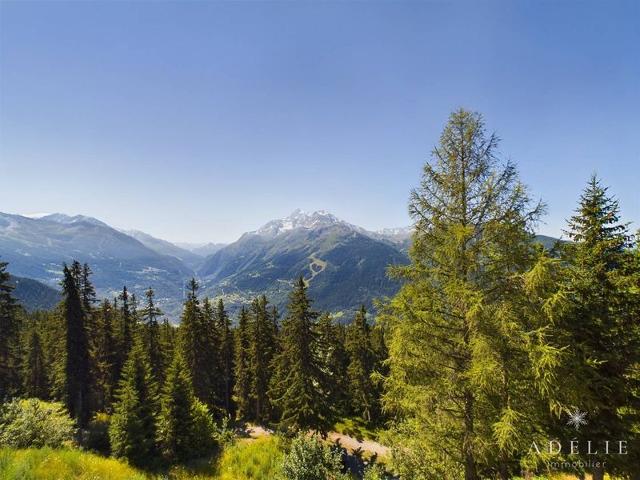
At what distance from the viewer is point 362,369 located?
51781 millimetres

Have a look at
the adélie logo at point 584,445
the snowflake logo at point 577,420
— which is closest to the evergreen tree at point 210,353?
the adélie logo at point 584,445

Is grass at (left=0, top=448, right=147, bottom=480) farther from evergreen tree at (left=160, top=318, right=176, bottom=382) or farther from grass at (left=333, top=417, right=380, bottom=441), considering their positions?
grass at (left=333, top=417, right=380, bottom=441)

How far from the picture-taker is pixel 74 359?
124 feet

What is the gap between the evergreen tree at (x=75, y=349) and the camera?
37.2 m

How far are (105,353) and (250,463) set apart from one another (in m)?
35.5

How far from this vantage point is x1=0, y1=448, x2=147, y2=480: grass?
34.6 ft

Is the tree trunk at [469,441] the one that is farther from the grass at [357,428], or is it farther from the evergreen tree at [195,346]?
the evergreen tree at [195,346]

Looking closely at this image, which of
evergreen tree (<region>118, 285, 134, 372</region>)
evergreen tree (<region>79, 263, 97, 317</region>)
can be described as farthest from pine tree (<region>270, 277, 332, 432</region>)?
evergreen tree (<region>79, 263, 97, 317</region>)

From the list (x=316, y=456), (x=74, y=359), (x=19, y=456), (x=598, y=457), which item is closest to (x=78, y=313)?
(x=74, y=359)

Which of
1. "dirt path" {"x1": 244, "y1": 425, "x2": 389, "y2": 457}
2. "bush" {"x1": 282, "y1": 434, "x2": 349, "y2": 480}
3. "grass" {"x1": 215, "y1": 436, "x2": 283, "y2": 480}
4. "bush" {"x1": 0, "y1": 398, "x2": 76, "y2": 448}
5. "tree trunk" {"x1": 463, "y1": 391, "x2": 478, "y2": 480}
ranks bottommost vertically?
"dirt path" {"x1": 244, "y1": 425, "x2": 389, "y2": 457}

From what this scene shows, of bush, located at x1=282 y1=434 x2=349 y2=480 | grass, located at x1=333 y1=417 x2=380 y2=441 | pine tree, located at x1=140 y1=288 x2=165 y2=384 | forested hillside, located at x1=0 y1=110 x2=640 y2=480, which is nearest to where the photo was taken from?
forested hillside, located at x1=0 y1=110 x2=640 y2=480

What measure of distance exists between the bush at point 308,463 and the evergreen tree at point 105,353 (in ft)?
127

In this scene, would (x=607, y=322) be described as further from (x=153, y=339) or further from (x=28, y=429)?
(x=153, y=339)

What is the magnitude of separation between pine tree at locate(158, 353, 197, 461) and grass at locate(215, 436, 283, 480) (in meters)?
6.90
